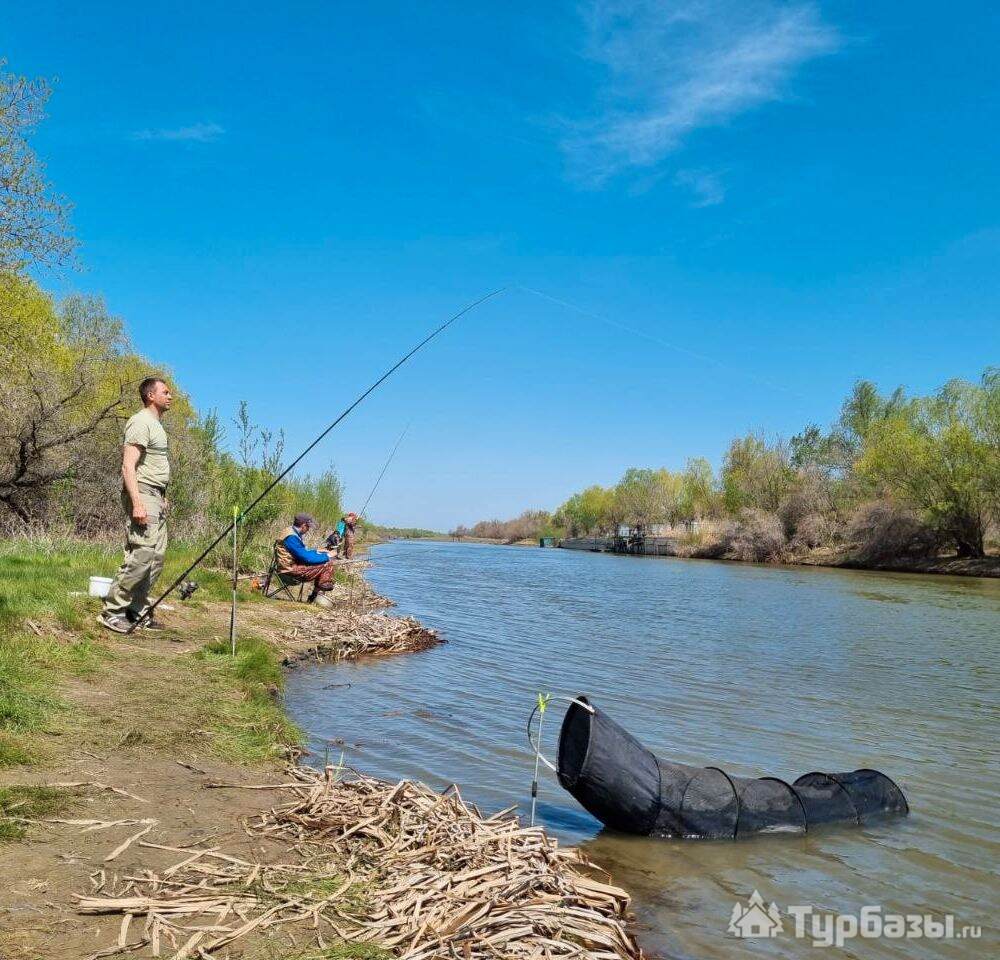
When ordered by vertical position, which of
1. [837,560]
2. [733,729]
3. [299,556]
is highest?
[837,560]

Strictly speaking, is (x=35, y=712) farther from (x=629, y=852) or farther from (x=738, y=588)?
(x=738, y=588)

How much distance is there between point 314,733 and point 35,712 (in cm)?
266

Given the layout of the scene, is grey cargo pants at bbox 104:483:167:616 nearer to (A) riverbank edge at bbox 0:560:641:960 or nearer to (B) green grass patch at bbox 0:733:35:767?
(A) riverbank edge at bbox 0:560:641:960

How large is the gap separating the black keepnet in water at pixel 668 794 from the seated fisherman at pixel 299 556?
8909 mm

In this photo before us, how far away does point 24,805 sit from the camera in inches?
138

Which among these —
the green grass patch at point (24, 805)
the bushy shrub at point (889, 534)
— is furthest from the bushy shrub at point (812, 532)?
the green grass patch at point (24, 805)

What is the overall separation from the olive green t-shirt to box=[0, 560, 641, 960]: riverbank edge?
169cm

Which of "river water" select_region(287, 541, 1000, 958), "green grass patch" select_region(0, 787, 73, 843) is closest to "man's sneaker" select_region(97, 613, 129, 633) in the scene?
"river water" select_region(287, 541, 1000, 958)

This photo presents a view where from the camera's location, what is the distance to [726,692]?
10016mm

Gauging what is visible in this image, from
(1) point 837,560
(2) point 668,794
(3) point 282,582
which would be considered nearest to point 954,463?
(1) point 837,560

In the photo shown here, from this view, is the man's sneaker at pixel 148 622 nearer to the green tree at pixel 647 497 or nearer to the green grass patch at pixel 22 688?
the green grass patch at pixel 22 688

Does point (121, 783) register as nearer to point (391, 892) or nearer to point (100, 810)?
point (100, 810)

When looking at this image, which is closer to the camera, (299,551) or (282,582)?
(299,551)

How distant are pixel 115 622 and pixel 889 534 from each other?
49.4 meters
